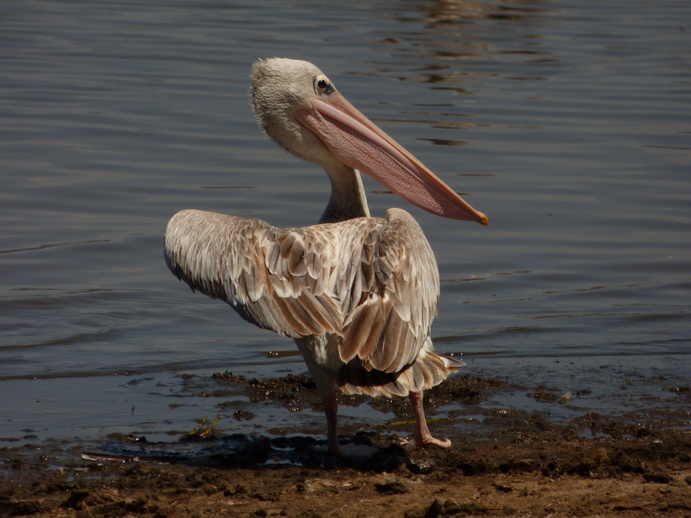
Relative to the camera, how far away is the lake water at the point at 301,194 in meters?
6.39

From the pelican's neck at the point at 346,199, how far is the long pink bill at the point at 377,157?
0.07 meters

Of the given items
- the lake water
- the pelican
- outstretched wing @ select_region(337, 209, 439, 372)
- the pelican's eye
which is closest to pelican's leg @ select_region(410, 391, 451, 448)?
the pelican

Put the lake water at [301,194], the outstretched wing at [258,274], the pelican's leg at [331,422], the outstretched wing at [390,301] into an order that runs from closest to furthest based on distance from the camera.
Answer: the outstretched wing at [390,301] < the outstretched wing at [258,274] < the pelican's leg at [331,422] < the lake water at [301,194]

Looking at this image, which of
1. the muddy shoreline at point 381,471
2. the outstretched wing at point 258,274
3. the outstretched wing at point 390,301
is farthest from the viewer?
the outstretched wing at point 258,274

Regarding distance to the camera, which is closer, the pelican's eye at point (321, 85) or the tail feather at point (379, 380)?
the tail feather at point (379, 380)

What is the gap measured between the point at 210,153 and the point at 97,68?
176 inches

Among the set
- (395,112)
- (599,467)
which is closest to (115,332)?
(599,467)

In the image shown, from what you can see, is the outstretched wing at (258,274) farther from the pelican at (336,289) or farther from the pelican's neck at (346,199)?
the pelican's neck at (346,199)

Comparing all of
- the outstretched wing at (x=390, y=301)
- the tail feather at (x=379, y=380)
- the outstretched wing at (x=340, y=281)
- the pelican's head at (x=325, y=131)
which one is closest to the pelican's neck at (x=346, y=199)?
the pelican's head at (x=325, y=131)

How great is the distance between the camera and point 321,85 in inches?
233

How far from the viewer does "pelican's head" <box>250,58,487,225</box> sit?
569 cm

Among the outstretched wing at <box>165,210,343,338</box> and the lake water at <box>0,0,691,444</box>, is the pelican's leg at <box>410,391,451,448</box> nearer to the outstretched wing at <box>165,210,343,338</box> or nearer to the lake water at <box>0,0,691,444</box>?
the outstretched wing at <box>165,210,343,338</box>

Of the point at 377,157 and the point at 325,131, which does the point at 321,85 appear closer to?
the point at 325,131

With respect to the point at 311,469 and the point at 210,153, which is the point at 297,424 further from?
the point at 210,153
